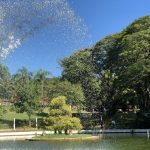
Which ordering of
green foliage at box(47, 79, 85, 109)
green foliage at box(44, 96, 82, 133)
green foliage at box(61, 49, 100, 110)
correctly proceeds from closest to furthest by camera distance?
1. green foliage at box(44, 96, 82, 133)
2. green foliage at box(47, 79, 85, 109)
3. green foliage at box(61, 49, 100, 110)

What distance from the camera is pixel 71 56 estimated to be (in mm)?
82188

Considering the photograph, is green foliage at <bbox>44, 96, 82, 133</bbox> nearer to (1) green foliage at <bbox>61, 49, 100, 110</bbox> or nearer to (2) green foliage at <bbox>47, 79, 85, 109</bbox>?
(2) green foliage at <bbox>47, 79, 85, 109</bbox>

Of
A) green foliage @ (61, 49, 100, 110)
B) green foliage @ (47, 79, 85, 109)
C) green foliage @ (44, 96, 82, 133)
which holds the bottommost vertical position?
green foliage @ (44, 96, 82, 133)

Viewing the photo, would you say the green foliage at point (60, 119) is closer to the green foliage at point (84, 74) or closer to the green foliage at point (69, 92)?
the green foliage at point (69, 92)

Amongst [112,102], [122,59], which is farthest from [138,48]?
[112,102]

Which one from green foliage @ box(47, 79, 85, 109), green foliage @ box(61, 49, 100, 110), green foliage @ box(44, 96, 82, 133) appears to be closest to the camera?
green foliage @ box(44, 96, 82, 133)

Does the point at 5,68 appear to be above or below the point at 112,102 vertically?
above

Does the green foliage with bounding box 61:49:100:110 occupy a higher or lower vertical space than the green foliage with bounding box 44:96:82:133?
higher

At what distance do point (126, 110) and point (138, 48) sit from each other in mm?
21338

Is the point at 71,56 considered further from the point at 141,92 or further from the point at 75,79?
the point at 141,92

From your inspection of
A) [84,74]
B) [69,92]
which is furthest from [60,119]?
[84,74]

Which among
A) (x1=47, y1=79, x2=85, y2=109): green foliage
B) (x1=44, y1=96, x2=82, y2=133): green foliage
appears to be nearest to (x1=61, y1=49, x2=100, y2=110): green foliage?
(x1=47, y1=79, x2=85, y2=109): green foliage

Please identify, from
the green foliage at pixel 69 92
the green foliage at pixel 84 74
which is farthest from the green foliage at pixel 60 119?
the green foliage at pixel 84 74

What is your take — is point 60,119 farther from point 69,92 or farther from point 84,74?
point 84,74
